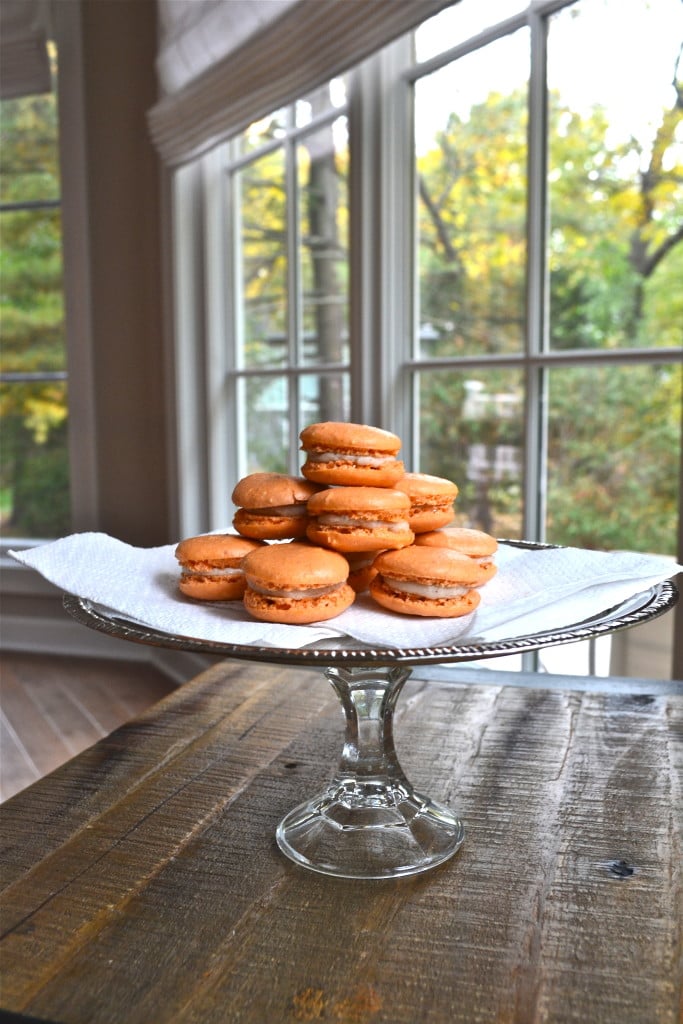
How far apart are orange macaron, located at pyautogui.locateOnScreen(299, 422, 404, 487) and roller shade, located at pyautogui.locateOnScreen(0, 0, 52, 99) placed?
9.90ft

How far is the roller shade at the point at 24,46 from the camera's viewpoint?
10.4 ft

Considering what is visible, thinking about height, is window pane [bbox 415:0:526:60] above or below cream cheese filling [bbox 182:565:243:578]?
above

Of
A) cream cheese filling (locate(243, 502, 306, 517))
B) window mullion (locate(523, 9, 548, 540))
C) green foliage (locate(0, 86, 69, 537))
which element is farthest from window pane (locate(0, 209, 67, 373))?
cream cheese filling (locate(243, 502, 306, 517))

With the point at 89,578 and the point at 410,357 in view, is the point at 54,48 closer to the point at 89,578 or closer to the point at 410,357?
the point at 410,357

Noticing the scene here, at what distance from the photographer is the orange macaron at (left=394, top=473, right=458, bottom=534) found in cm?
78

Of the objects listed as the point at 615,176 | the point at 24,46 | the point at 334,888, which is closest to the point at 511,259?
the point at 615,176

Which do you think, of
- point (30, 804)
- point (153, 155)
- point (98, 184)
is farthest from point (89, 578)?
point (98, 184)

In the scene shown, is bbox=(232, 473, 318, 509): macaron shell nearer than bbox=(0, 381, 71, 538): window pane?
Yes

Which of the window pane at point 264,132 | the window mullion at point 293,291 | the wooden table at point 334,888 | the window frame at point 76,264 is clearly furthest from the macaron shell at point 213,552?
the window frame at point 76,264

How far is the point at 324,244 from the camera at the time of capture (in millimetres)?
2285

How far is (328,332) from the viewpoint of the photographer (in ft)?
7.51

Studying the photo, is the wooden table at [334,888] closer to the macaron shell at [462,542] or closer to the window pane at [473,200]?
the macaron shell at [462,542]

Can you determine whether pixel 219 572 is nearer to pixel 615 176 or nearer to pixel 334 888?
pixel 334 888

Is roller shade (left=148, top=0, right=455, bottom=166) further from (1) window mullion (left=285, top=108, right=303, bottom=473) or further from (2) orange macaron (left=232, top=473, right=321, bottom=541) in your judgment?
(2) orange macaron (left=232, top=473, right=321, bottom=541)
